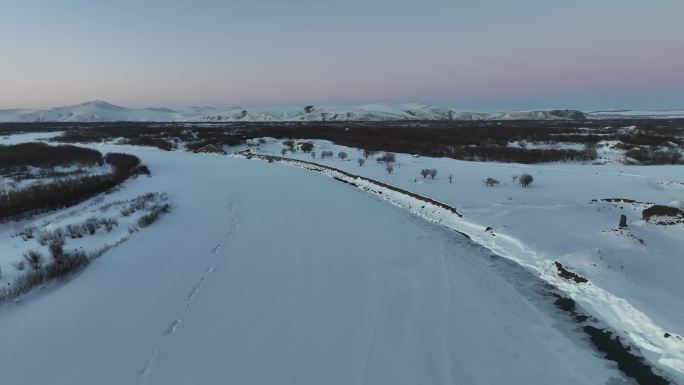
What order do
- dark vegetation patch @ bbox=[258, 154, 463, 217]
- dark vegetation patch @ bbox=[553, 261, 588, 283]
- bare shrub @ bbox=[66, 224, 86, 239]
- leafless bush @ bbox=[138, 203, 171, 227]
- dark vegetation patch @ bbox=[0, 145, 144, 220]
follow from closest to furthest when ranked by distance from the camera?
dark vegetation patch @ bbox=[553, 261, 588, 283] < bare shrub @ bbox=[66, 224, 86, 239] < leafless bush @ bbox=[138, 203, 171, 227] < dark vegetation patch @ bbox=[258, 154, 463, 217] < dark vegetation patch @ bbox=[0, 145, 144, 220]

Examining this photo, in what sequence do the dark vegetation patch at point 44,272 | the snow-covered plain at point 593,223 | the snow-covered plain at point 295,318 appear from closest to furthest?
the snow-covered plain at point 295,318 → the snow-covered plain at point 593,223 → the dark vegetation patch at point 44,272

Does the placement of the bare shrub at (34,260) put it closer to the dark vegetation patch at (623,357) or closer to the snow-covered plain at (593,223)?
the dark vegetation patch at (623,357)

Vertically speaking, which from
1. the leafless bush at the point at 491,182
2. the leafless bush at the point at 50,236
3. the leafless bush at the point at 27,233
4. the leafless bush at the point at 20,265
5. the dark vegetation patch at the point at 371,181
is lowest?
the leafless bush at the point at 27,233

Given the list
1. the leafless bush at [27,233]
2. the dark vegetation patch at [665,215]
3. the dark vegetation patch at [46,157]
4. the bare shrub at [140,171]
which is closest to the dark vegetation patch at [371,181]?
the dark vegetation patch at [665,215]

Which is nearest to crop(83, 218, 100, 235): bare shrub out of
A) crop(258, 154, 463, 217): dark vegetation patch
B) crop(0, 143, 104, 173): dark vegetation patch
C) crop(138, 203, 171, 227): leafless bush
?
crop(138, 203, 171, 227): leafless bush

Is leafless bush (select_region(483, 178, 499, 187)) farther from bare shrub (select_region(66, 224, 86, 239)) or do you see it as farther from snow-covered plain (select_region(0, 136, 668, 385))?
bare shrub (select_region(66, 224, 86, 239))

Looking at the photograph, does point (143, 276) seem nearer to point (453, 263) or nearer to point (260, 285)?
point (260, 285)

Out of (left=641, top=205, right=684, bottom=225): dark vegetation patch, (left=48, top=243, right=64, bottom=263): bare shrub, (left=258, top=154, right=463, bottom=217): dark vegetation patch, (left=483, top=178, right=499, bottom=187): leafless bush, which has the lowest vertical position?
(left=48, top=243, right=64, bottom=263): bare shrub

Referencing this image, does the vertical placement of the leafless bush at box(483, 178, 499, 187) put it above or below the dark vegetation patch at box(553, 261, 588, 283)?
above
